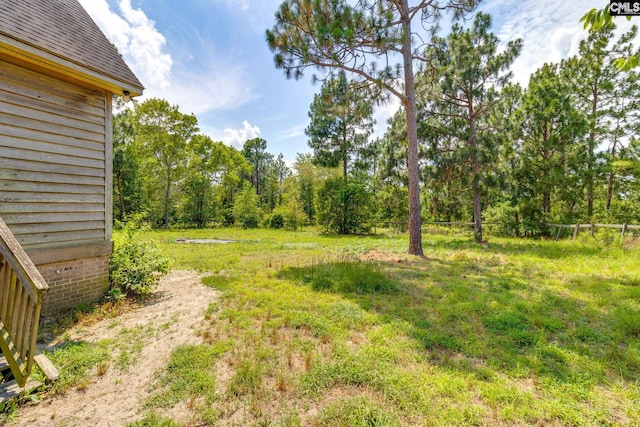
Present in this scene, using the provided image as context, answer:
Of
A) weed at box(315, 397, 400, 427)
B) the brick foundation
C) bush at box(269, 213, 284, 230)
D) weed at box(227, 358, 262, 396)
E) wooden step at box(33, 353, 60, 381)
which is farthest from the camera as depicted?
bush at box(269, 213, 284, 230)

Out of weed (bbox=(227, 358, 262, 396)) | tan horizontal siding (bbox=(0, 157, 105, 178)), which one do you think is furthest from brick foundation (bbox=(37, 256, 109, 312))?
weed (bbox=(227, 358, 262, 396))

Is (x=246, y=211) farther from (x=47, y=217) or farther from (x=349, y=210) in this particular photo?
(x=47, y=217)

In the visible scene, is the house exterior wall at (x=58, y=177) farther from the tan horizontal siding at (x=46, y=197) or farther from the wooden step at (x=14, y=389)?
the wooden step at (x=14, y=389)

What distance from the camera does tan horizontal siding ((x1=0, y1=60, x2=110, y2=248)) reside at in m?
3.47

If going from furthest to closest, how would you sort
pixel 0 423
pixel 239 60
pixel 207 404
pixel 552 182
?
pixel 552 182 < pixel 239 60 < pixel 207 404 < pixel 0 423

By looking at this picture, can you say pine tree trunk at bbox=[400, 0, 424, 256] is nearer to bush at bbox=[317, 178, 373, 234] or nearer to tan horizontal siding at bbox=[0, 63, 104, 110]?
tan horizontal siding at bbox=[0, 63, 104, 110]

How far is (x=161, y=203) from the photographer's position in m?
23.5

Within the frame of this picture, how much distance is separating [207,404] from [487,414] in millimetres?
2218

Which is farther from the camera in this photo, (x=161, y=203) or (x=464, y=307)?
(x=161, y=203)

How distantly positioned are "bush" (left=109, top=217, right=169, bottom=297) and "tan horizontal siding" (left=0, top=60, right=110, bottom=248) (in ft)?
2.03

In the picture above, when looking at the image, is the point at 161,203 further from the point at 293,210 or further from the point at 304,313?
the point at 304,313

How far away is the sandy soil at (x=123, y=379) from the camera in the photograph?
2047 mm

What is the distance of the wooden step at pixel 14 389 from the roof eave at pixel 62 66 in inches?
148

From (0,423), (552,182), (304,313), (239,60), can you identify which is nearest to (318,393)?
(304,313)
